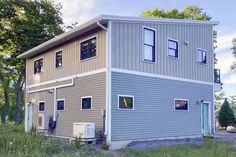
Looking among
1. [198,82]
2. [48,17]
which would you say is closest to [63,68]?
[198,82]

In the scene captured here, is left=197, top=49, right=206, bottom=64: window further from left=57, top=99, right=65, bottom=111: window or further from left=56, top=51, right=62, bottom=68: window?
left=57, top=99, right=65, bottom=111: window

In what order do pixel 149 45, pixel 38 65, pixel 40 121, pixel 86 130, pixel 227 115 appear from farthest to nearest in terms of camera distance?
pixel 227 115 < pixel 38 65 < pixel 40 121 < pixel 149 45 < pixel 86 130

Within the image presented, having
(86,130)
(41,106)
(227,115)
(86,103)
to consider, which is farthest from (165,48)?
(227,115)

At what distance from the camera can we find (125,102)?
49.9ft

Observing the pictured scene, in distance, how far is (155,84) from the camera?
16.8 metres

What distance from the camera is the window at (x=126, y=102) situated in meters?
15.0

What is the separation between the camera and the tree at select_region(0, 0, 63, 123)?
3052 centimetres

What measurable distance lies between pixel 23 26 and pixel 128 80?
59.4ft

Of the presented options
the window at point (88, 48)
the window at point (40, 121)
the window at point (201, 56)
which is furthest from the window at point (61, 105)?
the window at point (201, 56)

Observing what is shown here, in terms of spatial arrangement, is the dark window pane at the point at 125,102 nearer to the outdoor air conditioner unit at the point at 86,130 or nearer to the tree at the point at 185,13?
the outdoor air conditioner unit at the point at 86,130

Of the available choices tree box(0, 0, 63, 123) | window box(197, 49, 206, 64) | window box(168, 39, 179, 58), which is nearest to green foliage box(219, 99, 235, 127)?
window box(197, 49, 206, 64)

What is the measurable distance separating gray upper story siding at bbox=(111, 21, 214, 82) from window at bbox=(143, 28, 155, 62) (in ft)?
0.83

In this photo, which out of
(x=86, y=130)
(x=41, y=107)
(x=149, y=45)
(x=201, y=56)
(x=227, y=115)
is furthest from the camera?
(x=227, y=115)

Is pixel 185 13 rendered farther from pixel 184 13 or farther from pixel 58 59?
pixel 58 59
